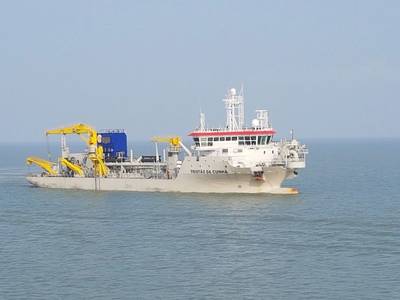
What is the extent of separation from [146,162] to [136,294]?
3932cm

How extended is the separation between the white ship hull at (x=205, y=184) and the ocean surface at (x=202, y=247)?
49.2 inches

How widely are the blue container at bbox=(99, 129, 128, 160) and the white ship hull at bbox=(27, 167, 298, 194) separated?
557cm

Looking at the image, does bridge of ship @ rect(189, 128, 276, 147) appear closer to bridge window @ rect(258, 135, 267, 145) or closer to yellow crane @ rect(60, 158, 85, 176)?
bridge window @ rect(258, 135, 267, 145)

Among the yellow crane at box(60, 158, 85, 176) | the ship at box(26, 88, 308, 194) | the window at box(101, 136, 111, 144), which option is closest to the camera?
the ship at box(26, 88, 308, 194)

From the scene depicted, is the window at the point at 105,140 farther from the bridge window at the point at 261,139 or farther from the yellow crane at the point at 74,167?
the bridge window at the point at 261,139

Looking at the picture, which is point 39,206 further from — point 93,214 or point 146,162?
point 146,162

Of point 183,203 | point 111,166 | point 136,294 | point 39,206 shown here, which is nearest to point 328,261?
point 136,294

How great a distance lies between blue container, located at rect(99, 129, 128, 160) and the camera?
74.0 m

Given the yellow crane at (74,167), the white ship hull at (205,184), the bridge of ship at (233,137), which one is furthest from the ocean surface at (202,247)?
the yellow crane at (74,167)

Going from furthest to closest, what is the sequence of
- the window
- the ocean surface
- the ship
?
the window → the ship → the ocean surface

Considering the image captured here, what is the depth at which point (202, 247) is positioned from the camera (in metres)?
39.8

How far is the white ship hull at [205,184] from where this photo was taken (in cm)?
5872

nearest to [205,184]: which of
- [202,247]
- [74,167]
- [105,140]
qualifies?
[74,167]

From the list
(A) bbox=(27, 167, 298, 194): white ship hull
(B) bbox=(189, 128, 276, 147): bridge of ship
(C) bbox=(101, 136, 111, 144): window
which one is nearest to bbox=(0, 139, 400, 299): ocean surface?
(A) bbox=(27, 167, 298, 194): white ship hull
